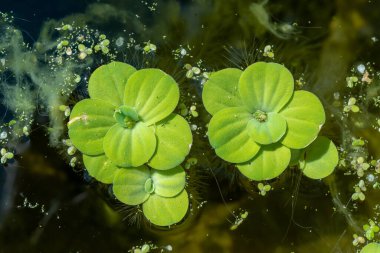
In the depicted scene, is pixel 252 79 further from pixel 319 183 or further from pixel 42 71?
pixel 42 71

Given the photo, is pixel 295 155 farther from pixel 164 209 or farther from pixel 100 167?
pixel 100 167

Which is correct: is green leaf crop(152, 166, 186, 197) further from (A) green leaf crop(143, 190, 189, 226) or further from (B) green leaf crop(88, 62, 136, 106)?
(B) green leaf crop(88, 62, 136, 106)

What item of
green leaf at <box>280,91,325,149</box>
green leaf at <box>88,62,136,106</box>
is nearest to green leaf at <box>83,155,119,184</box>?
green leaf at <box>88,62,136,106</box>

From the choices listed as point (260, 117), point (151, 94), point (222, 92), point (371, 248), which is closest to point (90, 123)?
point (151, 94)


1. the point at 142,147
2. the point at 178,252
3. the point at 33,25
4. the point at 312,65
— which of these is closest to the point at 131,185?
the point at 142,147

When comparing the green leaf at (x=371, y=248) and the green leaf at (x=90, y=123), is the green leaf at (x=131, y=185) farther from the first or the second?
the green leaf at (x=371, y=248)

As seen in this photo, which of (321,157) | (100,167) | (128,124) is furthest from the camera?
(321,157)
